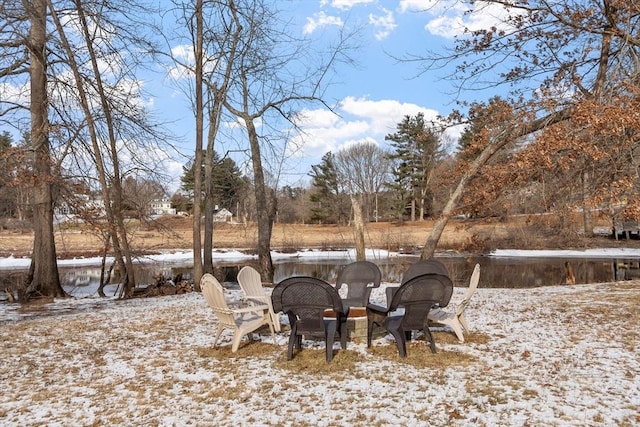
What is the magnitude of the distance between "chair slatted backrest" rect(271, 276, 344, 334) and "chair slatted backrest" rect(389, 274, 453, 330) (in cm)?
61

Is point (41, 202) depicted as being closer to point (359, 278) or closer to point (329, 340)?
point (359, 278)

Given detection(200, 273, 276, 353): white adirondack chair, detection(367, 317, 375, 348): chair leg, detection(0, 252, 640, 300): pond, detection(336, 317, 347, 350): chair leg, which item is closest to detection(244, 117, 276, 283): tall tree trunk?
detection(0, 252, 640, 300): pond

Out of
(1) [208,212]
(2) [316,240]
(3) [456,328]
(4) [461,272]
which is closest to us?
(3) [456,328]

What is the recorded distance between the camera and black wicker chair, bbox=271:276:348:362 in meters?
4.42

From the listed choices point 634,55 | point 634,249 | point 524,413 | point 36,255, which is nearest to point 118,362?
point 524,413

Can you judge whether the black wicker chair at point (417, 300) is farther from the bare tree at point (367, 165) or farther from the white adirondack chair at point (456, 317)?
the bare tree at point (367, 165)

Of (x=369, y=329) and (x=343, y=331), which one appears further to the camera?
(x=369, y=329)

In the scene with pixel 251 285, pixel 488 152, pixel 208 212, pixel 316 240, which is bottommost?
pixel 316 240

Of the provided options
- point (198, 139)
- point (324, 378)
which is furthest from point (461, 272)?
point (324, 378)

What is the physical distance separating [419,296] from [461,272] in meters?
14.6

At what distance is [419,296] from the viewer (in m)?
4.61

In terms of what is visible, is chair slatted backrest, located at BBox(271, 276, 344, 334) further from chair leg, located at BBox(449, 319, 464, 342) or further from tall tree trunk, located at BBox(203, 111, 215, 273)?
tall tree trunk, located at BBox(203, 111, 215, 273)

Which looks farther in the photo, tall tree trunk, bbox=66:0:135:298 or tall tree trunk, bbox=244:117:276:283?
tall tree trunk, bbox=244:117:276:283

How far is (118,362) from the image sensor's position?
15.6ft
